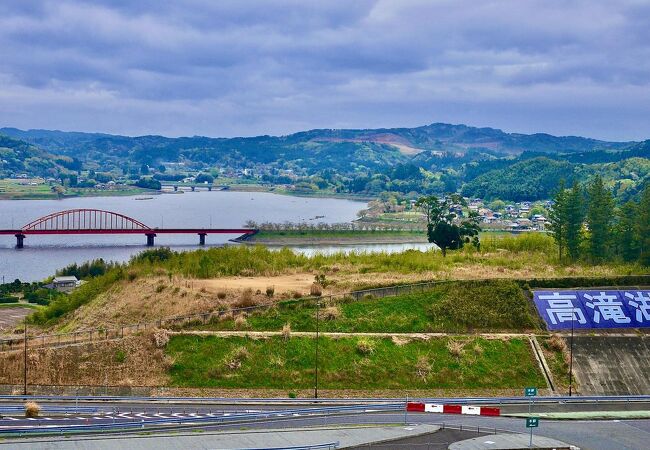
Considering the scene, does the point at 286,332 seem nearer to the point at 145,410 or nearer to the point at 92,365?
the point at 92,365

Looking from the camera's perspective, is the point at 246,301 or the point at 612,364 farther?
the point at 246,301

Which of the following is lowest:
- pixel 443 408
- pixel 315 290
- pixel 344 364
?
pixel 443 408

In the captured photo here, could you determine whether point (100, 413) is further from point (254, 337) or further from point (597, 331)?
point (597, 331)

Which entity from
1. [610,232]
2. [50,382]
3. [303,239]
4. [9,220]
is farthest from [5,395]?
[9,220]

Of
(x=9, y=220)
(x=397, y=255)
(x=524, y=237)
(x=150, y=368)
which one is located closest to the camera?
(x=150, y=368)

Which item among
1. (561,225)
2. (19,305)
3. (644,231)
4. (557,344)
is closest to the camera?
(557,344)

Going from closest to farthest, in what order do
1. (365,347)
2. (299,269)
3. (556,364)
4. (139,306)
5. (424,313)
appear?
(365,347) → (556,364) → (424,313) → (139,306) → (299,269)

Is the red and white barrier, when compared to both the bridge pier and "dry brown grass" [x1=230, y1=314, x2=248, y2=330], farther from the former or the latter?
the bridge pier

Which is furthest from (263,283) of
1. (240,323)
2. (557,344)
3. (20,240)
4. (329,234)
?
(20,240)
